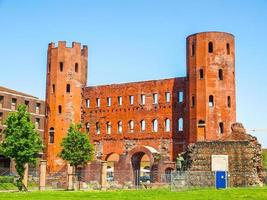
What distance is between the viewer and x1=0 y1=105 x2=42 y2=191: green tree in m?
43.2

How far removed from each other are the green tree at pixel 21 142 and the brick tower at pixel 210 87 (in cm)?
1840

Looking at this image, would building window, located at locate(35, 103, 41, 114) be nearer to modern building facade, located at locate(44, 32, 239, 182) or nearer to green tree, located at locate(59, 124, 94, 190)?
modern building facade, located at locate(44, 32, 239, 182)

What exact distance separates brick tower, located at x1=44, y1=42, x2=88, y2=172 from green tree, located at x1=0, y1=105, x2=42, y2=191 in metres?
18.7

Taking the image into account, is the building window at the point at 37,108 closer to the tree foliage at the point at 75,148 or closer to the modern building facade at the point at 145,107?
the modern building facade at the point at 145,107

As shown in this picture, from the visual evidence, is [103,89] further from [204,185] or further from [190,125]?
[204,185]

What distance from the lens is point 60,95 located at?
6381 cm

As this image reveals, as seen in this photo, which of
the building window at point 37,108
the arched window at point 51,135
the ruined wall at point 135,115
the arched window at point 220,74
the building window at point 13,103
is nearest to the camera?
the arched window at point 220,74

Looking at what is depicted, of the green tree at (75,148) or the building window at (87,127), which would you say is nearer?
the green tree at (75,148)

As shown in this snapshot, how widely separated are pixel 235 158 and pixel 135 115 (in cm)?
2181

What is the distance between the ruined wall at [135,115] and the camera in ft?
194

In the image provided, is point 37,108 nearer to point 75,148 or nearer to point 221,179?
point 75,148

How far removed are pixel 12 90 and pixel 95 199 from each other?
48.3m

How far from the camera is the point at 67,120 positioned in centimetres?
6394

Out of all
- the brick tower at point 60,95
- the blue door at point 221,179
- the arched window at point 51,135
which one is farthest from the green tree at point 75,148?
the blue door at point 221,179
